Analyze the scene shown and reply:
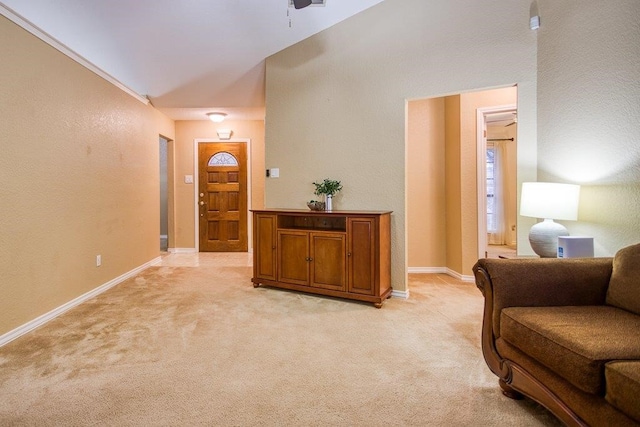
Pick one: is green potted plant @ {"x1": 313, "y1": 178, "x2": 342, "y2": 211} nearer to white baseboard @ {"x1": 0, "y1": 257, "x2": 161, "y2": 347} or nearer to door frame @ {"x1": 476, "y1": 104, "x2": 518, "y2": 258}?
door frame @ {"x1": 476, "y1": 104, "x2": 518, "y2": 258}

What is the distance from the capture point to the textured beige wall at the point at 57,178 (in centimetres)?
240

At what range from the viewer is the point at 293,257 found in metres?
3.44

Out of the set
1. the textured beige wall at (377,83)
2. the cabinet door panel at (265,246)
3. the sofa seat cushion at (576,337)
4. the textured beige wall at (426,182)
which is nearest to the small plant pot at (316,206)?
the textured beige wall at (377,83)

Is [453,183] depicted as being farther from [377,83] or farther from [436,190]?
[377,83]

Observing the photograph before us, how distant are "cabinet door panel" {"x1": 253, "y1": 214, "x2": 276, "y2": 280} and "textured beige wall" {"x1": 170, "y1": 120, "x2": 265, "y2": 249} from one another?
248cm

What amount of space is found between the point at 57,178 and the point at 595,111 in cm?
414

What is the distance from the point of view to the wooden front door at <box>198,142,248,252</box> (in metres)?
6.07

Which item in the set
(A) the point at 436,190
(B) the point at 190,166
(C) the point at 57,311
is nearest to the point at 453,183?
(A) the point at 436,190

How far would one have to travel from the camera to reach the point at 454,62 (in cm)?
310

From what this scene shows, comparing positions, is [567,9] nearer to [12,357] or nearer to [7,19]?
[7,19]

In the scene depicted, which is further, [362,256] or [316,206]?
[316,206]

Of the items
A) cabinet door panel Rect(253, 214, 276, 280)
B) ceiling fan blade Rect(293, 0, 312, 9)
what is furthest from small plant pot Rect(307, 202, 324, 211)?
ceiling fan blade Rect(293, 0, 312, 9)

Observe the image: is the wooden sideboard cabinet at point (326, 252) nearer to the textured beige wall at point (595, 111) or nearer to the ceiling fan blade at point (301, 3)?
the textured beige wall at point (595, 111)

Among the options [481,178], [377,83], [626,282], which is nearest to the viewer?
[626,282]
